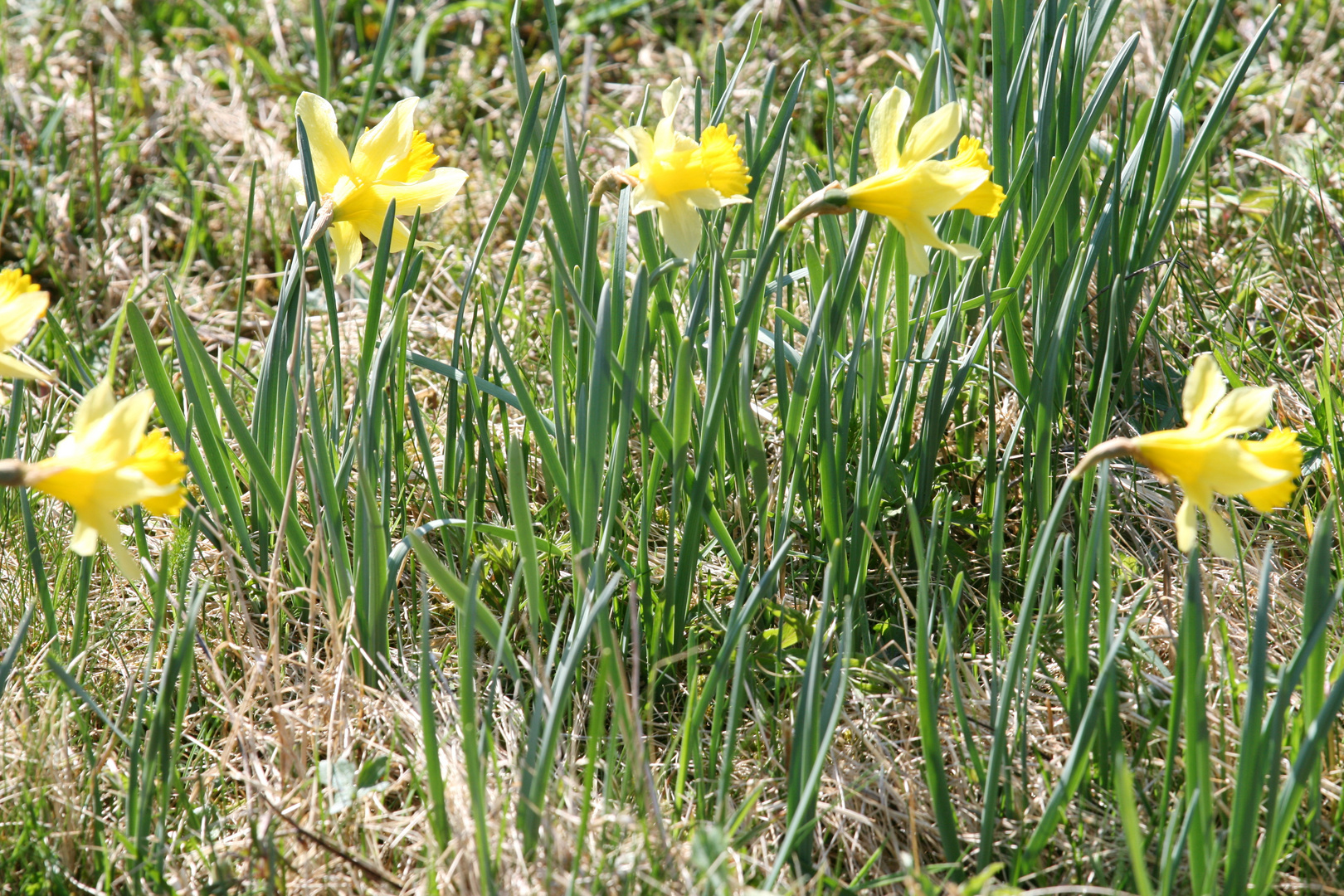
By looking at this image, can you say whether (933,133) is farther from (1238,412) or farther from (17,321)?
(17,321)

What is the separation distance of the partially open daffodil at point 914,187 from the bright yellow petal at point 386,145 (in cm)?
55

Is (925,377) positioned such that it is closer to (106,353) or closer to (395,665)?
(395,665)

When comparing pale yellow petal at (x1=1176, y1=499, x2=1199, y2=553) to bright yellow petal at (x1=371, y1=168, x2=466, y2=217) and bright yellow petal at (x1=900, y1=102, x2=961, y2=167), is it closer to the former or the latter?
bright yellow petal at (x1=900, y1=102, x2=961, y2=167)

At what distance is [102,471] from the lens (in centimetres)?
104

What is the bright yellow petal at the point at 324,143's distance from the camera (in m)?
1.37

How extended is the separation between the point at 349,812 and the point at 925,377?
4.79 feet

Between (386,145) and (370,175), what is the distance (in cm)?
5

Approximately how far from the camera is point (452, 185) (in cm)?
142

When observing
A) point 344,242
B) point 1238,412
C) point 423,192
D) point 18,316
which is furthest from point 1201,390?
point 18,316

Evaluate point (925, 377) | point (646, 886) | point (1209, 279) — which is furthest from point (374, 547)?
point (1209, 279)

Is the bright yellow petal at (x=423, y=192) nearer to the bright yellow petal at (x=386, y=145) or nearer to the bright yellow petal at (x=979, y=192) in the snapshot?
the bright yellow petal at (x=386, y=145)

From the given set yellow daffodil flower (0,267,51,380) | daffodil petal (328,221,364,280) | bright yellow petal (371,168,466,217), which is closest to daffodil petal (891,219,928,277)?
bright yellow petal (371,168,466,217)

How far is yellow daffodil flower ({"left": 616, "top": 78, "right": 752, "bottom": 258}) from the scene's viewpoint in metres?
1.27

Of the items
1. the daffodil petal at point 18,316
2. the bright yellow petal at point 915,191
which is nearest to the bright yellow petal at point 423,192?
the daffodil petal at point 18,316
